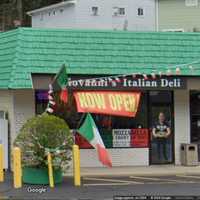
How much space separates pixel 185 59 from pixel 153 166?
12.2 ft

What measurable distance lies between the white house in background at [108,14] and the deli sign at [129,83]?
81.1 feet

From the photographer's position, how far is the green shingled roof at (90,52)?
817 inches

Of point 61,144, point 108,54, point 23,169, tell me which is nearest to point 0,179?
point 23,169

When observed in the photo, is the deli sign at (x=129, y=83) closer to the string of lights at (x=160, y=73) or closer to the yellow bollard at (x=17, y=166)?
the string of lights at (x=160, y=73)

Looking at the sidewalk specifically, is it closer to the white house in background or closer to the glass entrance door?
the glass entrance door

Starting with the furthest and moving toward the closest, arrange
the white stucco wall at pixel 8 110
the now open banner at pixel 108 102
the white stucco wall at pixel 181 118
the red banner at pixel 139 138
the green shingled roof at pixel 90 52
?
the white stucco wall at pixel 181 118 → the red banner at pixel 139 138 → the white stucco wall at pixel 8 110 → the green shingled roof at pixel 90 52 → the now open banner at pixel 108 102

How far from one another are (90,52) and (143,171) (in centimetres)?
414

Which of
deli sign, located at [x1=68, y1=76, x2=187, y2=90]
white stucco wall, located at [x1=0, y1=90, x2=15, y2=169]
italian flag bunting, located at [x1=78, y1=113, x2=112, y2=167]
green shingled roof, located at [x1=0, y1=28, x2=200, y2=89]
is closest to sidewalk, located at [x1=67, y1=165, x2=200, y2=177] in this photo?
italian flag bunting, located at [x1=78, y1=113, x2=112, y2=167]

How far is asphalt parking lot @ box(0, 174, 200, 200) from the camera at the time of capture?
1577 centimetres

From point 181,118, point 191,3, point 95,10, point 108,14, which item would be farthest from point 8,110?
point 108,14

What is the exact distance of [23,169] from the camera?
17984 millimetres

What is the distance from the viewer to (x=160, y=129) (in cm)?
2277

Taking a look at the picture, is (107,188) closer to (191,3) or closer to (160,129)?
(160,129)

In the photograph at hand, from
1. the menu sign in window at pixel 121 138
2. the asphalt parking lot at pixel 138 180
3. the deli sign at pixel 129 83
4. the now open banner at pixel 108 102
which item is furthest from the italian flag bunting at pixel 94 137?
the menu sign in window at pixel 121 138
